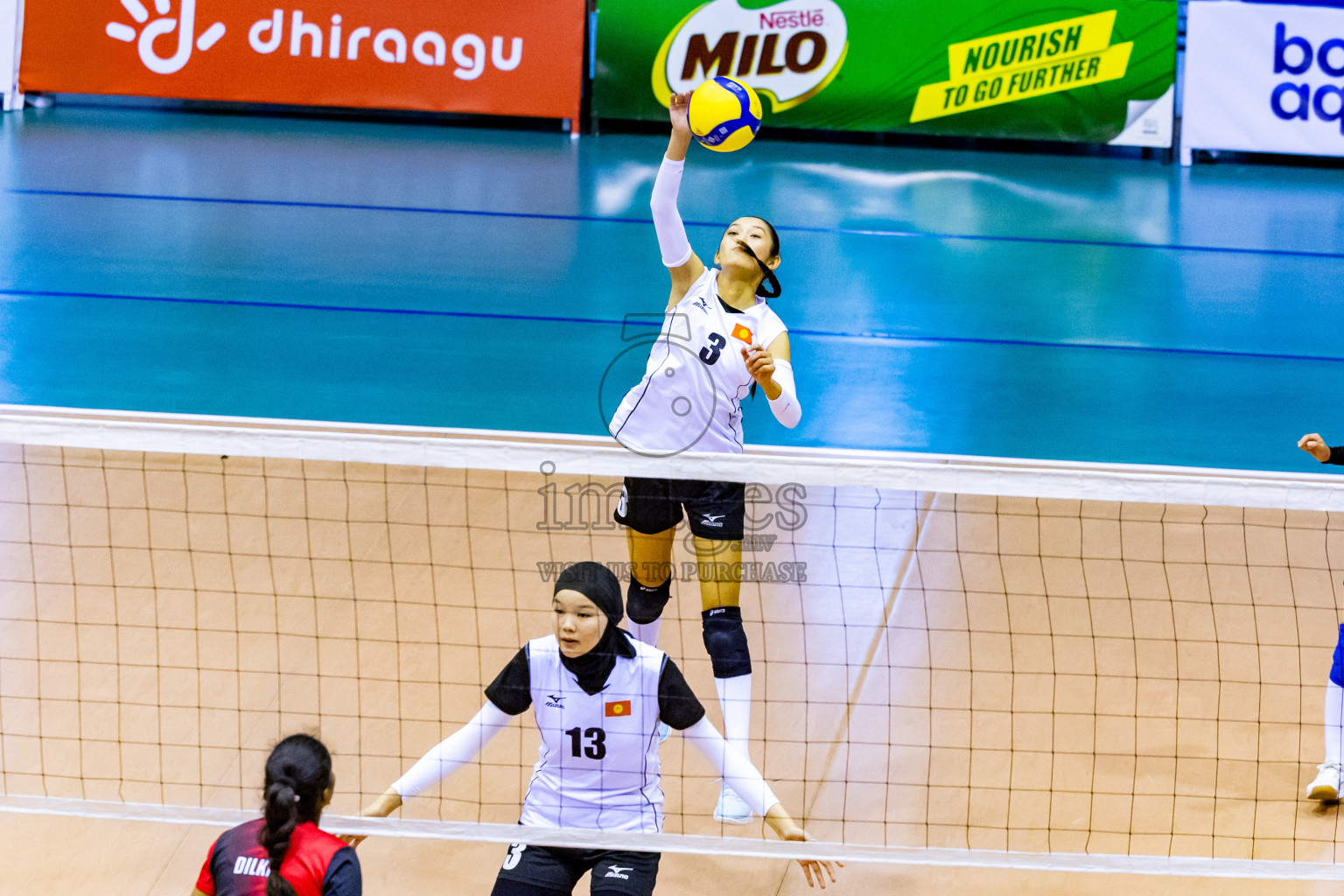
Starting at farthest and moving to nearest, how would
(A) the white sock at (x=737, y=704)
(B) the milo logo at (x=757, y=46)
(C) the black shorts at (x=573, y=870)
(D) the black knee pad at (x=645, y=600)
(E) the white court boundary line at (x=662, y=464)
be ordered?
(B) the milo logo at (x=757, y=46) < (D) the black knee pad at (x=645, y=600) < (A) the white sock at (x=737, y=704) < (E) the white court boundary line at (x=662, y=464) < (C) the black shorts at (x=573, y=870)

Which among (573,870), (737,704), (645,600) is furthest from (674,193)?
(573,870)

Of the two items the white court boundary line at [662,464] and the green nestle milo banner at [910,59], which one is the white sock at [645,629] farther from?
the green nestle milo banner at [910,59]

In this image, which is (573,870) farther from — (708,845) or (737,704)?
(737,704)

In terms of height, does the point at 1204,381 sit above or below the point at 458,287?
below

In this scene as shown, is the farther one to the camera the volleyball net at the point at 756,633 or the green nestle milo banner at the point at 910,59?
the green nestle milo banner at the point at 910,59

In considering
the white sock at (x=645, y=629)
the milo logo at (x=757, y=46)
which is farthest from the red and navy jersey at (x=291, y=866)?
the milo logo at (x=757, y=46)

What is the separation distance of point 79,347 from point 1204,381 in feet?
23.7

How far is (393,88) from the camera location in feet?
45.1

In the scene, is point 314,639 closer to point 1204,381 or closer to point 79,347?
point 79,347

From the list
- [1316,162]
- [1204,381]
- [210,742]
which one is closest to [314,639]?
[210,742]

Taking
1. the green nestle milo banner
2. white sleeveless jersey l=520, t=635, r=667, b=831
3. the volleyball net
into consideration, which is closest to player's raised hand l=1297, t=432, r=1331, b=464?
the volleyball net

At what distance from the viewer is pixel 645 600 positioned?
16.1ft

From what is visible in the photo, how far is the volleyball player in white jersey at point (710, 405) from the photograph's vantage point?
4645 millimetres

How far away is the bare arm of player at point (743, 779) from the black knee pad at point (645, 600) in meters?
1.22
